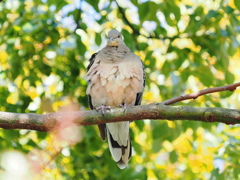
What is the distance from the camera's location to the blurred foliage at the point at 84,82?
4.61 m

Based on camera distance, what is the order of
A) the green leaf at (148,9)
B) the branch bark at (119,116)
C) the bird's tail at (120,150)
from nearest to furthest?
the branch bark at (119,116) < the green leaf at (148,9) < the bird's tail at (120,150)

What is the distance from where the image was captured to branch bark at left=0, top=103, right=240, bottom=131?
2.85m

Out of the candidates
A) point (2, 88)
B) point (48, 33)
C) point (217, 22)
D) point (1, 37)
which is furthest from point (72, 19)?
point (217, 22)

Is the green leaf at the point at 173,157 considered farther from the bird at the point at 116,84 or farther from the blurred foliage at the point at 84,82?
the bird at the point at 116,84

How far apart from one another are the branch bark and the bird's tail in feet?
5.68

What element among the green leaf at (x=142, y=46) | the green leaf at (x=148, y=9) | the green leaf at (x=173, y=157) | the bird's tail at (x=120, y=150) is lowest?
the green leaf at (x=173, y=157)

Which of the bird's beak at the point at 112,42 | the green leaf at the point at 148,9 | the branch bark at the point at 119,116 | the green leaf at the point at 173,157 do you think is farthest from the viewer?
the bird's beak at the point at 112,42

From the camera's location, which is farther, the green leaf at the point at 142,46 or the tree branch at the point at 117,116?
the green leaf at the point at 142,46

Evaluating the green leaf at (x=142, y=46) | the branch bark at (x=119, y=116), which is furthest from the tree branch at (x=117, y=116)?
the green leaf at (x=142, y=46)

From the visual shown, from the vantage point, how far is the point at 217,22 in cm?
504

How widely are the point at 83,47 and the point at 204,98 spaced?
65.6 inches

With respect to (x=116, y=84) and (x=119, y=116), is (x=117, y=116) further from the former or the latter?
(x=116, y=84)

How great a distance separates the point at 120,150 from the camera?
4.83 metres

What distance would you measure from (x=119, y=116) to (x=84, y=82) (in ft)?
7.41
